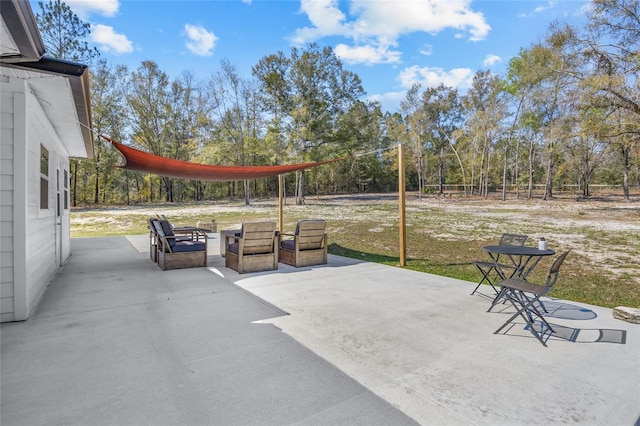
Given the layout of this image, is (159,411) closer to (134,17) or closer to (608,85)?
(134,17)

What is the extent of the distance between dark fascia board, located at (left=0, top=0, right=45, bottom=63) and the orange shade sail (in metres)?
2.54

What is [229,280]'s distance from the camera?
4957 mm

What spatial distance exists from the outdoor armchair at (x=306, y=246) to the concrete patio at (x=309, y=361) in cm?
160

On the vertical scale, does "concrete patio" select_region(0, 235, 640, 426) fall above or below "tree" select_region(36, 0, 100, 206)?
below

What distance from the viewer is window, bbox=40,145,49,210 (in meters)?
4.29

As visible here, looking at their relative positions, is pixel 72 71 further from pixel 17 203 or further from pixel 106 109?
pixel 106 109

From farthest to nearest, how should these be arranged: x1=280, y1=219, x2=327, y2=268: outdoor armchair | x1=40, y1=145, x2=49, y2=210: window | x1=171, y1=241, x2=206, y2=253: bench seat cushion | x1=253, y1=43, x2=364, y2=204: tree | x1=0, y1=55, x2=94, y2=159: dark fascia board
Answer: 1. x1=253, y1=43, x2=364, y2=204: tree
2. x1=280, y1=219, x2=327, y2=268: outdoor armchair
3. x1=171, y1=241, x2=206, y2=253: bench seat cushion
4. x1=40, y1=145, x2=49, y2=210: window
5. x1=0, y1=55, x2=94, y2=159: dark fascia board

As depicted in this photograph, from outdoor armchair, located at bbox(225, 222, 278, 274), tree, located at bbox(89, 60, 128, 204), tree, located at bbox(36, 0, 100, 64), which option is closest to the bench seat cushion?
outdoor armchair, located at bbox(225, 222, 278, 274)

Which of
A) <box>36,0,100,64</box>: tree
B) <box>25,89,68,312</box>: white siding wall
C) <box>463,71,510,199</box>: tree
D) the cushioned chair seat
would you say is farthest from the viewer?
<box>463,71,510,199</box>: tree

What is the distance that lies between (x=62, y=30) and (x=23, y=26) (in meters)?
23.9

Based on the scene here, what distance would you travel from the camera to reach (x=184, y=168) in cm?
612

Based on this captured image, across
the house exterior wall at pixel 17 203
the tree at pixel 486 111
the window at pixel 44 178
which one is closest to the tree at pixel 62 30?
the window at pixel 44 178

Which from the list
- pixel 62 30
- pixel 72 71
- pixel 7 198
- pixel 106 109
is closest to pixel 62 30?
pixel 62 30

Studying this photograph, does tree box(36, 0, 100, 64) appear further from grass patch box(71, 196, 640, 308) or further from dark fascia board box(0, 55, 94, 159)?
dark fascia board box(0, 55, 94, 159)
